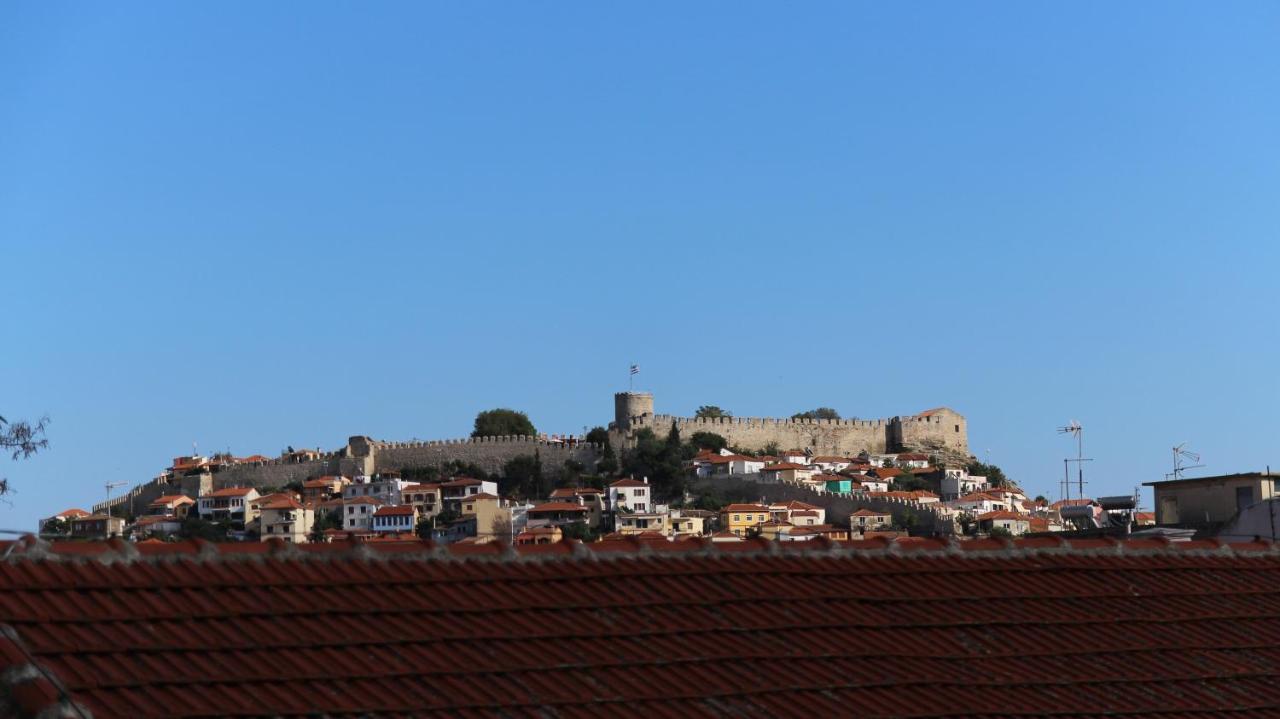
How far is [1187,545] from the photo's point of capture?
24.3 ft

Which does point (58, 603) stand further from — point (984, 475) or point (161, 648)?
point (984, 475)

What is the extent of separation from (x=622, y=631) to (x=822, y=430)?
287 feet

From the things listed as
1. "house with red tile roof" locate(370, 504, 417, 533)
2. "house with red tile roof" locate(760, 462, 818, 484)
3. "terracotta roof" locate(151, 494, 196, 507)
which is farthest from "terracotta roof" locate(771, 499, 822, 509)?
"terracotta roof" locate(151, 494, 196, 507)

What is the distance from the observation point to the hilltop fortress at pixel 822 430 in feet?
289

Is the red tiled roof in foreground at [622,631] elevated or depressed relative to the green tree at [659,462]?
depressed

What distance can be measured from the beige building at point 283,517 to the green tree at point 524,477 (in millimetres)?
10441

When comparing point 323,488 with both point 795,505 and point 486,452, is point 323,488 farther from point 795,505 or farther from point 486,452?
point 795,505

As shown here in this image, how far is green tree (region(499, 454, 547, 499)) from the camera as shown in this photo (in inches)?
3290

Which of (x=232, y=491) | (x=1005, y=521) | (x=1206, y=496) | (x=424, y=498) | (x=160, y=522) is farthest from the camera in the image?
(x=232, y=491)

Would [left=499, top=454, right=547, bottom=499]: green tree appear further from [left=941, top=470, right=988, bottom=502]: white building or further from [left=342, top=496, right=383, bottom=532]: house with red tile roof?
[left=941, top=470, right=988, bottom=502]: white building

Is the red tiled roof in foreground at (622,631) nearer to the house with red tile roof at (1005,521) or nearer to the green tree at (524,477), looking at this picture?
the house with red tile roof at (1005,521)

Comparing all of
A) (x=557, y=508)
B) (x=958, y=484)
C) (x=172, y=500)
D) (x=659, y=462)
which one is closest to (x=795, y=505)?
(x=659, y=462)

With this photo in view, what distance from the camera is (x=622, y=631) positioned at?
5.79 metres

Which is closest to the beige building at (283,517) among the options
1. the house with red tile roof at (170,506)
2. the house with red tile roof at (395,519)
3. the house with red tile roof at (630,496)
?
the house with red tile roof at (395,519)
